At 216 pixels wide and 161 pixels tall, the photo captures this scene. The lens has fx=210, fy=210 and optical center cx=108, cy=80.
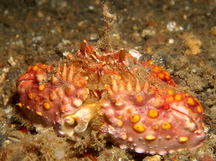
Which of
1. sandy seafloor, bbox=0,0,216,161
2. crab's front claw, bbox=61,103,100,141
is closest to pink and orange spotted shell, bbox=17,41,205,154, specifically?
crab's front claw, bbox=61,103,100,141

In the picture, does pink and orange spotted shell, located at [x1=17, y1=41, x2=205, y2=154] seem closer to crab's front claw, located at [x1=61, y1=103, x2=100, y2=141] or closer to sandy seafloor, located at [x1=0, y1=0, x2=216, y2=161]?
crab's front claw, located at [x1=61, y1=103, x2=100, y2=141]

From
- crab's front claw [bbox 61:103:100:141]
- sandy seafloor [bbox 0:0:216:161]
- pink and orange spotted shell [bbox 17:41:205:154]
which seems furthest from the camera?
sandy seafloor [bbox 0:0:216:161]

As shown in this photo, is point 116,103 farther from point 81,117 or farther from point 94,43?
point 94,43

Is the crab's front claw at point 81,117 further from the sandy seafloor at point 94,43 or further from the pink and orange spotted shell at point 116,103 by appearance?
the sandy seafloor at point 94,43

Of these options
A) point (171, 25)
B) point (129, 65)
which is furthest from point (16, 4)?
point (129, 65)

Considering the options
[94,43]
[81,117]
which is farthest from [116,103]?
[94,43]

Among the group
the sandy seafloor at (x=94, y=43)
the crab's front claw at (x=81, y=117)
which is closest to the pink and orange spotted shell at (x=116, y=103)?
the crab's front claw at (x=81, y=117)
